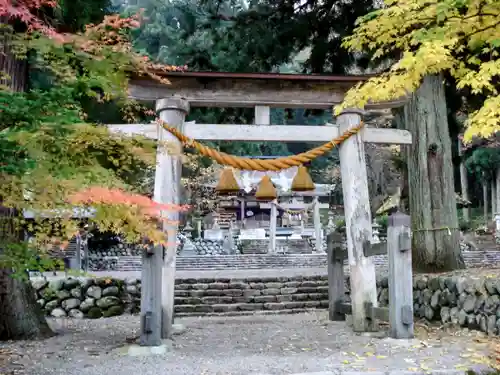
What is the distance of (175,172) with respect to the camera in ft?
21.6

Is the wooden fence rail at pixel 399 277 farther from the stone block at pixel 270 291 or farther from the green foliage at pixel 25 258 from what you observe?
the stone block at pixel 270 291

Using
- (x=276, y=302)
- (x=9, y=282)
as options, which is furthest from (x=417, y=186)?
(x=9, y=282)

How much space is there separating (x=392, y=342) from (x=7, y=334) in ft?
14.8

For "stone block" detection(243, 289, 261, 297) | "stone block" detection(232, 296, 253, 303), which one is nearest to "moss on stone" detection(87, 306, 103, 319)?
"stone block" detection(232, 296, 253, 303)

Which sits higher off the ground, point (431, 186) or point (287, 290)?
point (431, 186)

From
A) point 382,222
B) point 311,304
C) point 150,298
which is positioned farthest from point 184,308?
point 382,222

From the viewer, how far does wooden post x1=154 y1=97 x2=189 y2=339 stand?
6.35 metres

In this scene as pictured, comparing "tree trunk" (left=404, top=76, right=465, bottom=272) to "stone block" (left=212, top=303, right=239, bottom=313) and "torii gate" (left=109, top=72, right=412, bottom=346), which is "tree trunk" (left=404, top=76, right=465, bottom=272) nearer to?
"torii gate" (left=109, top=72, right=412, bottom=346)

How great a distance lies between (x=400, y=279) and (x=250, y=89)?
124 inches

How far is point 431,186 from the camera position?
837cm

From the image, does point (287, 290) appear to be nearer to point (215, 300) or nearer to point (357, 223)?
point (215, 300)

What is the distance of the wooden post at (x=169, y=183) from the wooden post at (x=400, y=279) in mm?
2597

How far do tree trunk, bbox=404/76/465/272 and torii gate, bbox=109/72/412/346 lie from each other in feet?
4.38

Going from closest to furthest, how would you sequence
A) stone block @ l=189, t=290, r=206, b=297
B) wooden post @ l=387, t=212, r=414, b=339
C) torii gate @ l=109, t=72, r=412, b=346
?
wooden post @ l=387, t=212, r=414, b=339 → torii gate @ l=109, t=72, r=412, b=346 → stone block @ l=189, t=290, r=206, b=297
